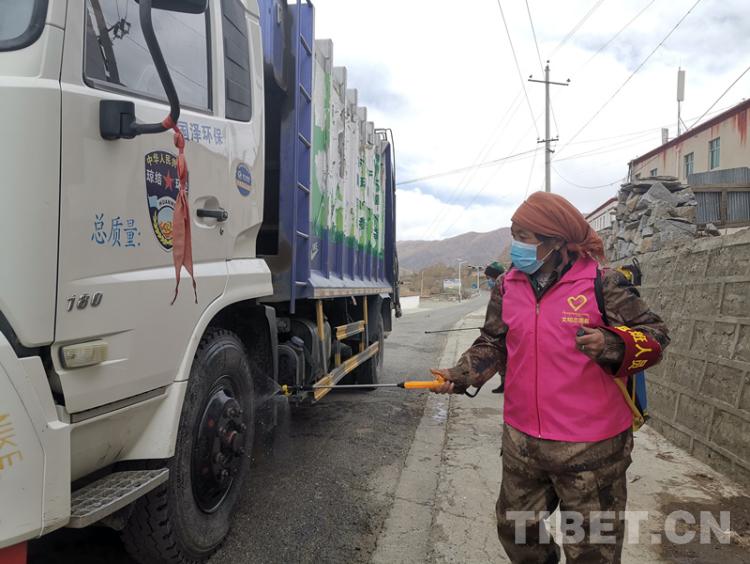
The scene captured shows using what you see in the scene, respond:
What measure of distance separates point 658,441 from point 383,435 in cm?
225

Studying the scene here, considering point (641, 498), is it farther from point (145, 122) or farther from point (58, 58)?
point (58, 58)

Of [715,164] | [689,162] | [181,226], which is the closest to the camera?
[181,226]

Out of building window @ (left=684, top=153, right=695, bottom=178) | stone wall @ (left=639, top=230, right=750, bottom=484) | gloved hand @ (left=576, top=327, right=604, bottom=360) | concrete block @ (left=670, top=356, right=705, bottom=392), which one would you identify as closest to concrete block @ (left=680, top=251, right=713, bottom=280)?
stone wall @ (left=639, top=230, right=750, bottom=484)

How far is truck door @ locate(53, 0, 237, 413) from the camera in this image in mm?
1666

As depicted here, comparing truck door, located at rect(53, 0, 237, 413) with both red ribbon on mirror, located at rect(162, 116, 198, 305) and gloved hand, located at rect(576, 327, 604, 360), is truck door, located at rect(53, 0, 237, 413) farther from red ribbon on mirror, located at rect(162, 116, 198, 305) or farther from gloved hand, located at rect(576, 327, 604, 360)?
gloved hand, located at rect(576, 327, 604, 360)

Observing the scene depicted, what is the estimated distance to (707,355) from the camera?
3873 millimetres

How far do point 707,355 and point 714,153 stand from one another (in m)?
22.8

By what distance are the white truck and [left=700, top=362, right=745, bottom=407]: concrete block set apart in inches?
107

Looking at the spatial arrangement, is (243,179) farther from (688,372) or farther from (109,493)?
(688,372)

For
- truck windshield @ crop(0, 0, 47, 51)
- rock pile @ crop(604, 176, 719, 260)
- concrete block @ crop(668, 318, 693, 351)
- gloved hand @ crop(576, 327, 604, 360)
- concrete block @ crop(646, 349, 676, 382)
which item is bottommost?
concrete block @ crop(646, 349, 676, 382)

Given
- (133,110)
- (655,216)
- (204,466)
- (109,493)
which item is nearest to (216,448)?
(204,466)

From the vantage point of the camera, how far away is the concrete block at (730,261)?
3.58 meters

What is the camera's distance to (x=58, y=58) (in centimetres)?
165
